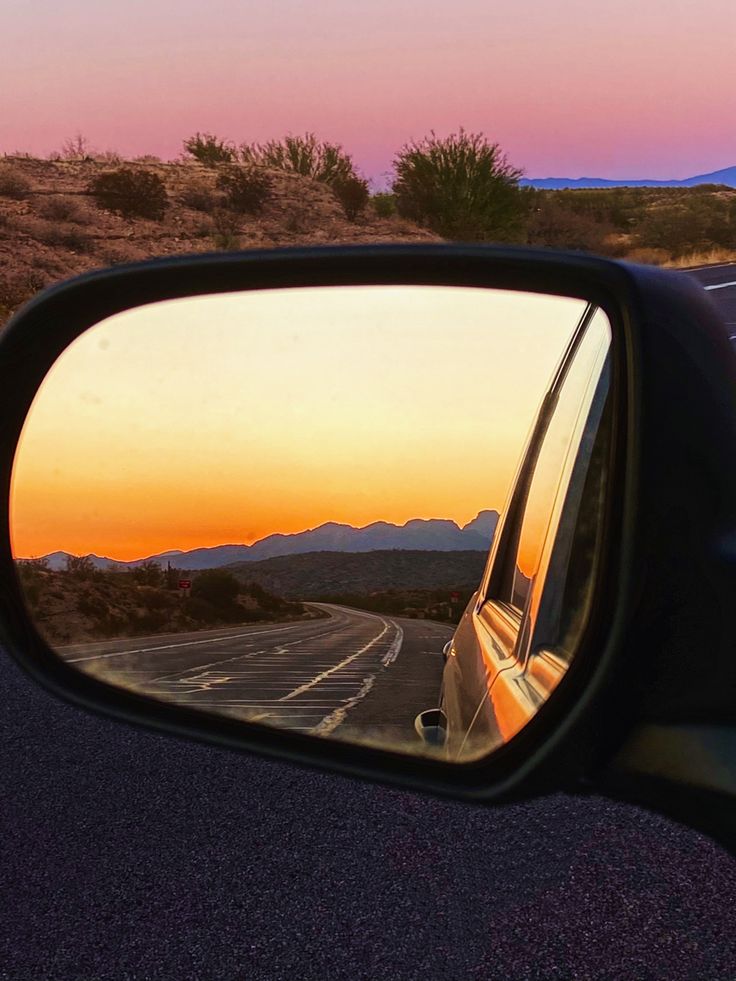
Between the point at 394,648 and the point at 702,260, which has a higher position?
the point at 702,260

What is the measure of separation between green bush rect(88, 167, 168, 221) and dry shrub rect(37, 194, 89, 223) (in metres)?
1.87

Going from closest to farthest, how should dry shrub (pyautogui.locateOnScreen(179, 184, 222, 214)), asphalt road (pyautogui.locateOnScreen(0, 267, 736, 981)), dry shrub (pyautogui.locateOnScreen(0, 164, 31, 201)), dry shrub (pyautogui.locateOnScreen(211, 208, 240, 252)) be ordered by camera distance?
asphalt road (pyautogui.locateOnScreen(0, 267, 736, 981)), dry shrub (pyautogui.locateOnScreen(211, 208, 240, 252)), dry shrub (pyautogui.locateOnScreen(0, 164, 31, 201)), dry shrub (pyautogui.locateOnScreen(179, 184, 222, 214))

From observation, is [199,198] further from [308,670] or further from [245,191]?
[308,670]

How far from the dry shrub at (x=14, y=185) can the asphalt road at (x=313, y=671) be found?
4144 centimetres

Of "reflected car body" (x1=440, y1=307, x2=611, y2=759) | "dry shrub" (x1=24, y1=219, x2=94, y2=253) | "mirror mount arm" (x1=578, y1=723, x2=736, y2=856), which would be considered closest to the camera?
"mirror mount arm" (x1=578, y1=723, x2=736, y2=856)

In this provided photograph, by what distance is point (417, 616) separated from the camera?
1253 mm

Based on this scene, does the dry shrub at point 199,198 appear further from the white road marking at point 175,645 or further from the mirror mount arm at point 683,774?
the mirror mount arm at point 683,774

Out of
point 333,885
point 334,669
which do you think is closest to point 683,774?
point 334,669

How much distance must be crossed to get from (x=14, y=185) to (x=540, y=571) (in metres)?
42.8

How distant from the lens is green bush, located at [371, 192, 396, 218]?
47156 millimetres

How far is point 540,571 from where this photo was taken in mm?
1476

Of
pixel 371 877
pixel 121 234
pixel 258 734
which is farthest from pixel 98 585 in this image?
pixel 121 234

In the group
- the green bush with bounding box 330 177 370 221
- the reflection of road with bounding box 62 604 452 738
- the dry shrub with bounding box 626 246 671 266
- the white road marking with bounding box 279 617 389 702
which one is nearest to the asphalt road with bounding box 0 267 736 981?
the reflection of road with bounding box 62 604 452 738

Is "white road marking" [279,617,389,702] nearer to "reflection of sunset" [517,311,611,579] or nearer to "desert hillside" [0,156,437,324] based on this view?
"reflection of sunset" [517,311,611,579]
